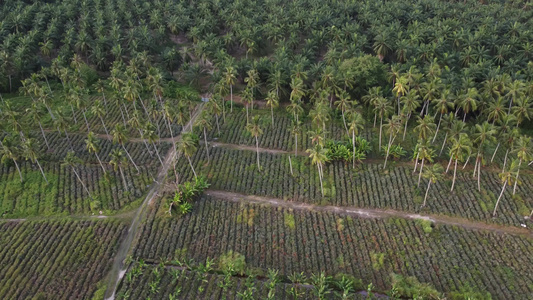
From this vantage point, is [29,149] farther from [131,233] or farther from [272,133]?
[272,133]

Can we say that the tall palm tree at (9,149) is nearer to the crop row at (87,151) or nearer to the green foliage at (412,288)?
the crop row at (87,151)

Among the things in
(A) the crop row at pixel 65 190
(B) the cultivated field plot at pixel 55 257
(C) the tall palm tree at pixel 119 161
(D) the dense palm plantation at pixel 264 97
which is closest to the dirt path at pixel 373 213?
(D) the dense palm plantation at pixel 264 97

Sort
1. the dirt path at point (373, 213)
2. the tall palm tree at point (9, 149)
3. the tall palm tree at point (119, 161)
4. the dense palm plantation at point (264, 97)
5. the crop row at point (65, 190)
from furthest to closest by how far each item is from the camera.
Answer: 1. the dense palm plantation at point (264, 97)
2. the tall palm tree at point (119, 161)
3. the tall palm tree at point (9, 149)
4. the crop row at point (65, 190)
5. the dirt path at point (373, 213)

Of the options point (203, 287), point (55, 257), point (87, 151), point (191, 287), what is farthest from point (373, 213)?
point (87, 151)

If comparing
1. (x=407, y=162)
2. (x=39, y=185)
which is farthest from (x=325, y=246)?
(x=39, y=185)

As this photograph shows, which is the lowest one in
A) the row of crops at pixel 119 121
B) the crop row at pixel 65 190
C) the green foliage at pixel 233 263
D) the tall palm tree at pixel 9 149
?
the green foliage at pixel 233 263

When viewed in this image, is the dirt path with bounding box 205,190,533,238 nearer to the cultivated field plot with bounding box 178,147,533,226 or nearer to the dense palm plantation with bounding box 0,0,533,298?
the cultivated field plot with bounding box 178,147,533,226

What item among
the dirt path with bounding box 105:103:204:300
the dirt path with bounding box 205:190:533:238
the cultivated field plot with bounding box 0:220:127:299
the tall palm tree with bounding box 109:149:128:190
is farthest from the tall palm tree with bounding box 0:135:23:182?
the dirt path with bounding box 205:190:533:238
